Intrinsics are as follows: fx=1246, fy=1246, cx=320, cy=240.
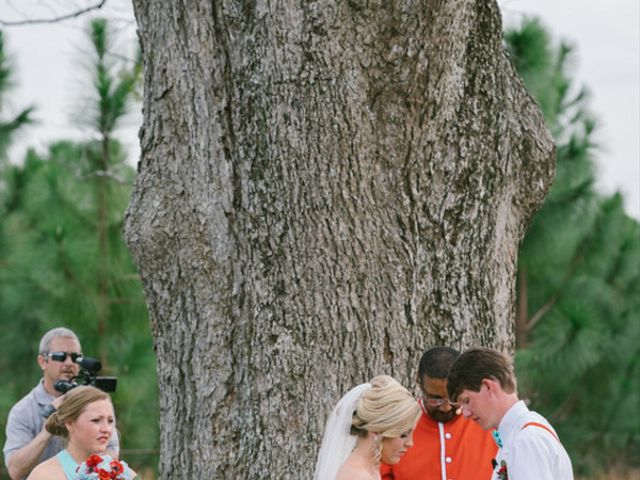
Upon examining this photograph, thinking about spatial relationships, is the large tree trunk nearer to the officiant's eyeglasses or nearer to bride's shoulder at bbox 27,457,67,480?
the officiant's eyeglasses

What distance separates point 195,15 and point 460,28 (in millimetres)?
1148

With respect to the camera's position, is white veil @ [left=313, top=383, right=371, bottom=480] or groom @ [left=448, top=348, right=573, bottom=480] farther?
white veil @ [left=313, top=383, right=371, bottom=480]

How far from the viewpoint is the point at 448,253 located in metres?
5.41

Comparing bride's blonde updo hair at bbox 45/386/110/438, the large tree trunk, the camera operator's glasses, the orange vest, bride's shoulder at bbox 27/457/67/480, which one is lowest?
bride's shoulder at bbox 27/457/67/480

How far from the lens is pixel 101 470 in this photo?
549cm

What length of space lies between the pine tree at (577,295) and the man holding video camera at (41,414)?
1025 centimetres

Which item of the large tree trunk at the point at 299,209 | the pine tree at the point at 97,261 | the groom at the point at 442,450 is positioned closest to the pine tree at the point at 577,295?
the pine tree at the point at 97,261

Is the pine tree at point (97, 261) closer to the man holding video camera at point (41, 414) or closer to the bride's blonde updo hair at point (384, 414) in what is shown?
the man holding video camera at point (41, 414)

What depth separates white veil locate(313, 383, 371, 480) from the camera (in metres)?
4.54

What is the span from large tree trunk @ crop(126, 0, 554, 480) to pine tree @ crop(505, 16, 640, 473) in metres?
10.9

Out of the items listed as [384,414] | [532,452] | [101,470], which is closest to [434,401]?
[384,414]

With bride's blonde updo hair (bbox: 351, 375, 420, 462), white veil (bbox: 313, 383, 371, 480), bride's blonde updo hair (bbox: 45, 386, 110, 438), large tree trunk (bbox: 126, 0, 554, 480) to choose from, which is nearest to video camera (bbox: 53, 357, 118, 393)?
bride's blonde updo hair (bbox: 45, 386, 110, 438)

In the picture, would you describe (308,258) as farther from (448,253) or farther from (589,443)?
(589,443)

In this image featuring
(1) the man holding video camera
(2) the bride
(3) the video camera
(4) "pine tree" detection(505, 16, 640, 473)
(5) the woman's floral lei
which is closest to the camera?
(2) the bride
